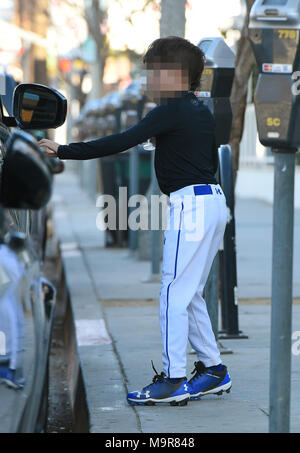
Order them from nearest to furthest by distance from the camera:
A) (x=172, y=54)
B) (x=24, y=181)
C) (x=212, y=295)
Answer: (x=24, y=181) < (x=172, y=54) < (x=212, y=295)

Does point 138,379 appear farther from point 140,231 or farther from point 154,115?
point 140,231

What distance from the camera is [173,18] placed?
29.2 feet

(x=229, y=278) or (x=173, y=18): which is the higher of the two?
(x=173, y=18)

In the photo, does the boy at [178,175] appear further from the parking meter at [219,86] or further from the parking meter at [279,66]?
the parking meter at [279,66]

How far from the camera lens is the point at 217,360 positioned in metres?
5.23

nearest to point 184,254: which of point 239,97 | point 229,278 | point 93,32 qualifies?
point 229,278

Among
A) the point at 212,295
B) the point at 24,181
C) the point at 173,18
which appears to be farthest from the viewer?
the point at 173,18

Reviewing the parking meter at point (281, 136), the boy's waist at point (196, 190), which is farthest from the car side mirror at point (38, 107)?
A: the parking meter at point (281, 136)

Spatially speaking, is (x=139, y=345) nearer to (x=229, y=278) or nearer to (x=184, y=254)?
(x=229, y=278)

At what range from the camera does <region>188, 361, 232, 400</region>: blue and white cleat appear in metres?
5.21

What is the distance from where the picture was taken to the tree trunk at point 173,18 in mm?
8875

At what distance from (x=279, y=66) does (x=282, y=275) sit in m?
0.70

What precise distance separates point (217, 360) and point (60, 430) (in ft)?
3.24

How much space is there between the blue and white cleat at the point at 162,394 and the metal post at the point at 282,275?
4.49 ft
